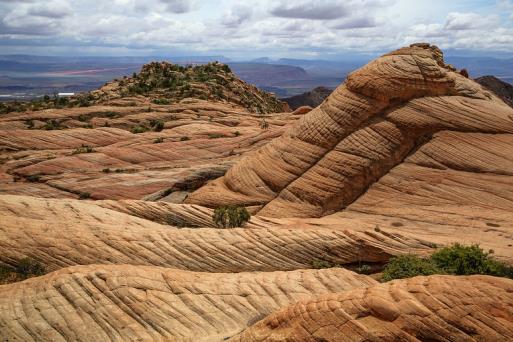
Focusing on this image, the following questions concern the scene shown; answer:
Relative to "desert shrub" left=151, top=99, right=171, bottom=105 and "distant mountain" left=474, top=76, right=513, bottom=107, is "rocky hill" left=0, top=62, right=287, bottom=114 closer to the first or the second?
"desert shrub" left=151, top=99, right=171, bottom=105


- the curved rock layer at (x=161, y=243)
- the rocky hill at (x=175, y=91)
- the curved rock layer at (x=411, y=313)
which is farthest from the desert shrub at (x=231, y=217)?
the rocky hill at (x=175, y=91)

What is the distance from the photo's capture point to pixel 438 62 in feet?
133

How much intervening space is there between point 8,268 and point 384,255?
66.4ft

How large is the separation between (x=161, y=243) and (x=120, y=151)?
25370 mm

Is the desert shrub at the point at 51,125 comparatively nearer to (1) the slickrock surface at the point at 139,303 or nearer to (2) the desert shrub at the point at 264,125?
(2) the desert shrub at the point at 264,125

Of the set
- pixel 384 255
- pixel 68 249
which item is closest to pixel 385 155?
pixel 384 255

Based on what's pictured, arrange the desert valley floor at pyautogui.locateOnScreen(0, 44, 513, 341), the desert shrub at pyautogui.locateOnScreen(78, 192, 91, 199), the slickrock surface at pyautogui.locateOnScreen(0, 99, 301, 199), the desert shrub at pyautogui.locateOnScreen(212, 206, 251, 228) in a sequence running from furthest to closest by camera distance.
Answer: the slickrock surface at pyautogui.locateOnScreen(0, 99, 301, 199) < the desert shrub at pyautogui.locateOnScreen(78, 192, 91, 199) < the desert shrub at pyautogui.locateOnScreen(212, 206, 251, 228) < the desert valley floor at pyautogui.locateOnScreen(0, 44, 513, 341)

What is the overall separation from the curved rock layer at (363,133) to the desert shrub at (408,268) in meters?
9.17

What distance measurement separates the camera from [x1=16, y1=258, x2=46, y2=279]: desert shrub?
2398 centimetres

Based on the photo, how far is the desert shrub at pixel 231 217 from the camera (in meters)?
30.4

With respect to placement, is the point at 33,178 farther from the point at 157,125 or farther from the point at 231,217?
the point at 231,217

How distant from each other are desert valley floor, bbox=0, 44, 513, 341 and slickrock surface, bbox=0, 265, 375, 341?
0.21 feet

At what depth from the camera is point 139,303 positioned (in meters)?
19.6

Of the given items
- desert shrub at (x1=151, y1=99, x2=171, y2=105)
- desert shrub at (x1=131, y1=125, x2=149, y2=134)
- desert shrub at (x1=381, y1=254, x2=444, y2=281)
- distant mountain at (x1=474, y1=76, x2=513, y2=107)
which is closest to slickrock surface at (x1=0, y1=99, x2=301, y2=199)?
desert shrub at (x1=131, y1=125, x2=149, y2=134)
